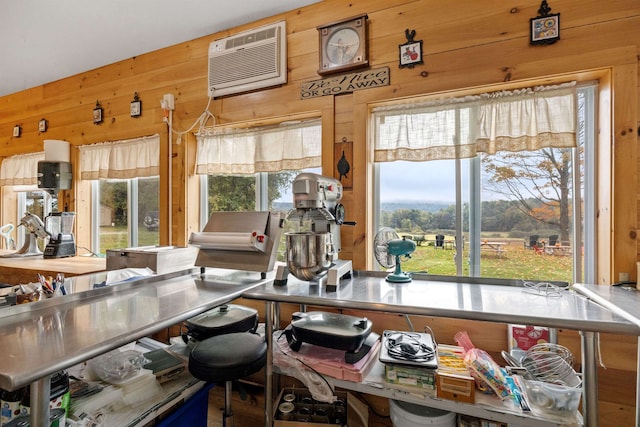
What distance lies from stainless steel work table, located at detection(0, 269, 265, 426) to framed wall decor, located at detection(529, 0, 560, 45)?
6.09 ft

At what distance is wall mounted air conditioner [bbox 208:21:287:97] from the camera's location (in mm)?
2105

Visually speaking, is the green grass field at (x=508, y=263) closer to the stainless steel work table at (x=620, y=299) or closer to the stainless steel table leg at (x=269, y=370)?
the stainless steel work table at (x=620, y=299)

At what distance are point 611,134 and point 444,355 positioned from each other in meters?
1.28

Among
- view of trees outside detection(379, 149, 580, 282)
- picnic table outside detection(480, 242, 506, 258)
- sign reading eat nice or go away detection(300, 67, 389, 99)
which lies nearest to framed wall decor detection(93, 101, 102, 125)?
sign reading eat nice or go away detection(300, 67, 389, 99)

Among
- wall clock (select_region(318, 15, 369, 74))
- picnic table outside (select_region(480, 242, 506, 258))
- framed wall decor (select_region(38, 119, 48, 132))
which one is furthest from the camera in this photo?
framed wall decor (select_region(38, 119, 48, 132))

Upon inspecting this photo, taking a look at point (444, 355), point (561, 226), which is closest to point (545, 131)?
point (561, 226)

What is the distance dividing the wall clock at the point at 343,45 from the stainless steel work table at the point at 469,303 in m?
1.29

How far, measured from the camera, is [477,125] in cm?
175

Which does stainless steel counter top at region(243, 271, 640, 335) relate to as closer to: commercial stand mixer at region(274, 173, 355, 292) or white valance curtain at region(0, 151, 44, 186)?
commercial stand mixer at region(274, 173, 355, 292)

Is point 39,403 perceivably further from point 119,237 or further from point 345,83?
point 119,237

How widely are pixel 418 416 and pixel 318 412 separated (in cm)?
49

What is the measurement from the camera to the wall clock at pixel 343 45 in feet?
6.18

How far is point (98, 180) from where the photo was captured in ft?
10.1

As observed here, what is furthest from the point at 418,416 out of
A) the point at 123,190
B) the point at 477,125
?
the point at 123,190
